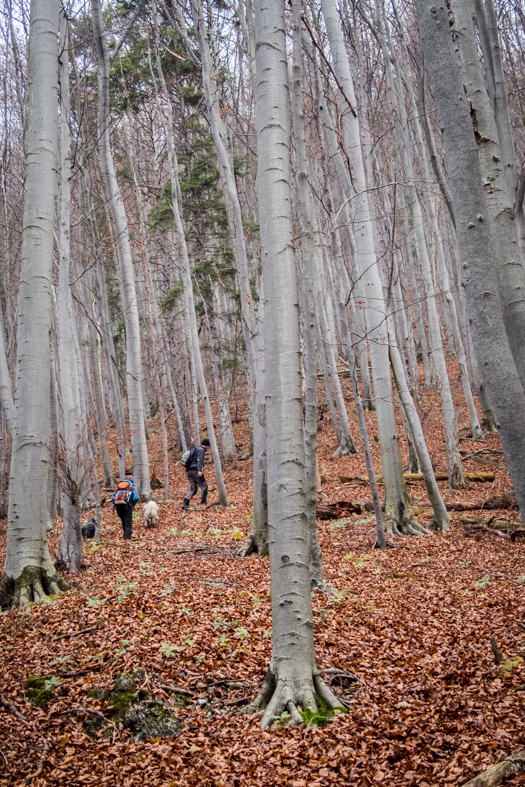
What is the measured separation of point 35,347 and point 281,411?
3.42 m

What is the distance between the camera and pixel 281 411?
336 cm

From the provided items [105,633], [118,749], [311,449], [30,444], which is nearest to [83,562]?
[30,444]

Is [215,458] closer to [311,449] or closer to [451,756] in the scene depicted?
[311,449]

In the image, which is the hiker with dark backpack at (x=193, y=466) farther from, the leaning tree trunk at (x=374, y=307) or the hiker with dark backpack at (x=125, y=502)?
the leaning tree trunk at (x=374, y=307)

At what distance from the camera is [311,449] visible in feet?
18.2

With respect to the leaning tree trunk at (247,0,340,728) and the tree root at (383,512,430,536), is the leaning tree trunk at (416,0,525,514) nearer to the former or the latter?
the leaning tree trunk at (247,0,340,728)

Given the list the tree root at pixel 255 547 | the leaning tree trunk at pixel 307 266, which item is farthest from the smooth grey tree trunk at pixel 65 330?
the leaning tree trunk at pixel 307 266

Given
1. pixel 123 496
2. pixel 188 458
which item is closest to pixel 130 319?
pixel 188 458

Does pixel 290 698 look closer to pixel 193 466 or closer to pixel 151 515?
pixel 151 515

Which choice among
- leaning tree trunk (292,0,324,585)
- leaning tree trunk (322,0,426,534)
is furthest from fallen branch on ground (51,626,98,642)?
leaning tree trunk (322,0,426,534)

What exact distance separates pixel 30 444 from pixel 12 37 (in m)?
10.1

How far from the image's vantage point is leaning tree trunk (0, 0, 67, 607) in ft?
17.2

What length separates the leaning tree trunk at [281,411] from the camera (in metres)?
3.20

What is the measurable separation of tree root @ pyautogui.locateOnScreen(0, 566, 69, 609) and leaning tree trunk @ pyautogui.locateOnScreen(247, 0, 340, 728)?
2.84m
